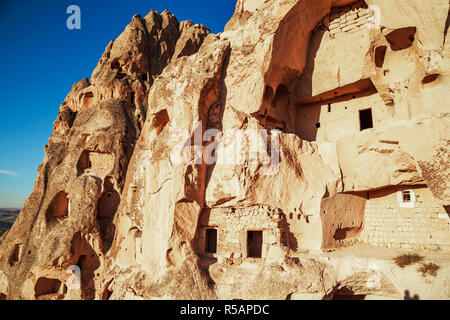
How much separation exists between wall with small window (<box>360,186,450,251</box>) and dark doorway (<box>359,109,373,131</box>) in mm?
2934

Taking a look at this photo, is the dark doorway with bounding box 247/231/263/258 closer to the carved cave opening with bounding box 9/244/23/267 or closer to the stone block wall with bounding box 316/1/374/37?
the stone block wall with bounding box 316/1/374/37

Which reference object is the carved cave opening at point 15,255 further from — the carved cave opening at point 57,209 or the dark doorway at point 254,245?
the dark doorway at point 254,245

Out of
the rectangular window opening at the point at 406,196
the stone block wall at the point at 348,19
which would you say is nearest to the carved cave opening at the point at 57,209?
the stone block wall at the point at 348,19

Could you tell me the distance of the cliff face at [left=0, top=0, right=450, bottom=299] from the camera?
24.9 feet

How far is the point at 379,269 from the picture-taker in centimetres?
731

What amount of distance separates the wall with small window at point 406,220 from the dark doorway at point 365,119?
293cm

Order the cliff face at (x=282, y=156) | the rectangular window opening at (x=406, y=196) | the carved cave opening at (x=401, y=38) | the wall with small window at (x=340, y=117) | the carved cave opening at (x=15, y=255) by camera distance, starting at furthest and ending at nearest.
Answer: the carved cave opening at (x=15, y=255)
the wall with small window at (x=340, y=117)
the rectangular window opening at (x=406, y=196)
the carved cave opening at (x=401, y=38)
the cliff face at (x=282, y=156)

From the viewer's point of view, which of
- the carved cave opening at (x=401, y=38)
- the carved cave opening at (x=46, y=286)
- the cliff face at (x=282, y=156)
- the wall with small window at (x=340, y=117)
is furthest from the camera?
the carved cave opening at (x=46, y=286)

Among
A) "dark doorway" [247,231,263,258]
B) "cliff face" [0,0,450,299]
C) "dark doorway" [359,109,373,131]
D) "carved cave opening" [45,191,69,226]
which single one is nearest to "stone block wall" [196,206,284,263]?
"cliff face" [0,0,450,299]

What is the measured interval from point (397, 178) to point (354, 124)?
2469 mm

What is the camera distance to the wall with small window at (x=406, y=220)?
802 centimetres
